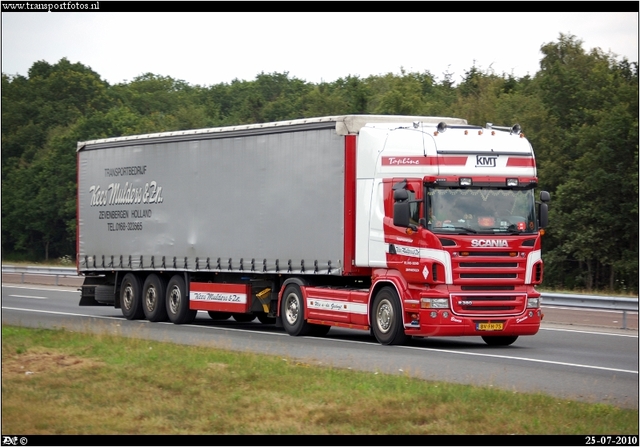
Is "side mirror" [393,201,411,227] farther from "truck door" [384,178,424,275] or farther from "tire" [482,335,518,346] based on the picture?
"tire" [482,335,518,346]

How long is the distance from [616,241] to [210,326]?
31620 millimetres

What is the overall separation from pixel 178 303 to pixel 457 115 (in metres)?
43.6

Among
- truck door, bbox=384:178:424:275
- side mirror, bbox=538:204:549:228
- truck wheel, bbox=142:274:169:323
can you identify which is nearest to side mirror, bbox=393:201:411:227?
truck door, bbox=384:178:424:275

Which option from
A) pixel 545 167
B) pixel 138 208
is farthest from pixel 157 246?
pixel 545 167

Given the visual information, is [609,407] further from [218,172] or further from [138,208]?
[138,208]

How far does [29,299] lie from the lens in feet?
112

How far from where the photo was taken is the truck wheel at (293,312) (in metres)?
21.4

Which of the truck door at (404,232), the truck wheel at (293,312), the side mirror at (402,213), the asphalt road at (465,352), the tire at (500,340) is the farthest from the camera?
the truck wheel at (293,312)

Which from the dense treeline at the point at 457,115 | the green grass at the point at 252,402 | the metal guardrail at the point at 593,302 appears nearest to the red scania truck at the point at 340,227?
the green grass at the point at 252,402

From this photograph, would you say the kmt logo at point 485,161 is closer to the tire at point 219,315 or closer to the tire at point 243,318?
the tire at point 243,318

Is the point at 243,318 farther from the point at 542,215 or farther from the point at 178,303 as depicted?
the point at 542,215

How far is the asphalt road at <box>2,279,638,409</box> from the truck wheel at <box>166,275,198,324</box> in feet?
1.01

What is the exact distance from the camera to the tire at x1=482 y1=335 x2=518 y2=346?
65.9 feet

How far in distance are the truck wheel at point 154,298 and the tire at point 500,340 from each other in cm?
839
